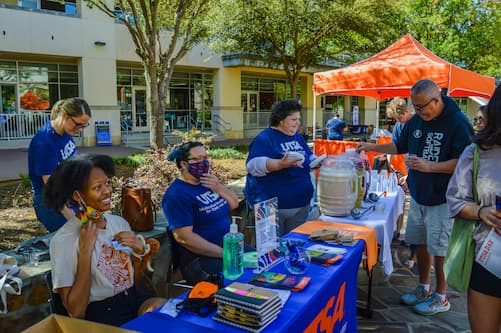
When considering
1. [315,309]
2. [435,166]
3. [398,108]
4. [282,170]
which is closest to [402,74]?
[398,108]

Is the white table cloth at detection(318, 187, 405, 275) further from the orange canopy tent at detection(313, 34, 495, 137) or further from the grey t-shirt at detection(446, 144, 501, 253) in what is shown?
the orange canopy tent at detection(313, 34, 495, 137)

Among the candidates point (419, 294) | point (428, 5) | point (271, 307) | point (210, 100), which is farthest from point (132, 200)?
point (210, 100)

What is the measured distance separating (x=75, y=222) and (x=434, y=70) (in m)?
6.37

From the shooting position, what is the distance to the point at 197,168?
9.48 feet

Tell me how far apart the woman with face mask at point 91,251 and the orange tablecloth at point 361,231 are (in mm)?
1284

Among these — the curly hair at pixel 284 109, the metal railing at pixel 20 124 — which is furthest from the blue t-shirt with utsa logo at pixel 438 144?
the metal railing at pixel 20 124

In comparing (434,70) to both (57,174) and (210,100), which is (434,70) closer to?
(57,174)

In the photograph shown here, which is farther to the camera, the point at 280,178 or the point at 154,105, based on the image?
the point at 154,105

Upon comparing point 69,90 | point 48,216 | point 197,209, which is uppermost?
point 69,90

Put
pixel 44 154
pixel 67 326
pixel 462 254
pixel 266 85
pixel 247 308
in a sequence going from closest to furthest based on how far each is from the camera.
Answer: pixel 67 326 → pixel 247 308 → pixel 462 254 → pixel 44 154 → pixel 266 85

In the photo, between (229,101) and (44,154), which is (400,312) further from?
(229,101)

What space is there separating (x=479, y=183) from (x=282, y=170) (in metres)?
1.61

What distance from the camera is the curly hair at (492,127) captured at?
2217 mm

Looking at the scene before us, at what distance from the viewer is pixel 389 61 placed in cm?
765
